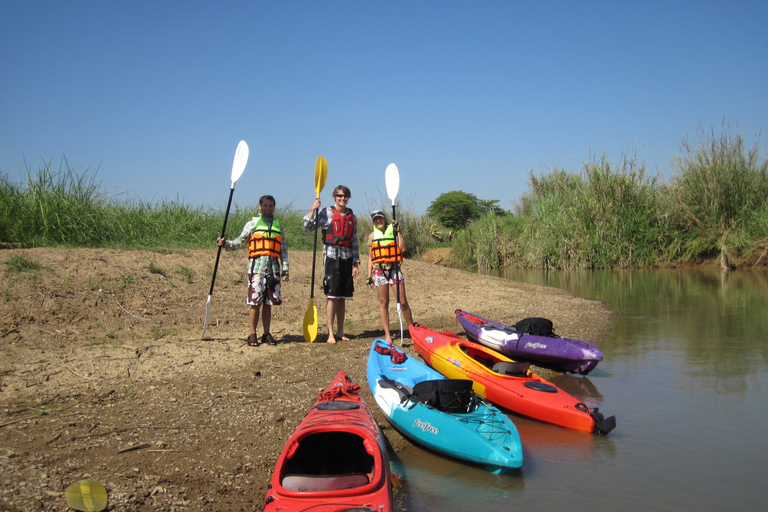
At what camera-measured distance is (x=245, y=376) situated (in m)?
5.00

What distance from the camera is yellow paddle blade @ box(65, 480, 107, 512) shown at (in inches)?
108

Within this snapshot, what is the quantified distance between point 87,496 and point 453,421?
2.33 meters

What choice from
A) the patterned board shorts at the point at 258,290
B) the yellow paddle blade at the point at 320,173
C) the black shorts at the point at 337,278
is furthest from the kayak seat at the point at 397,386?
the yellow paddle blade at the point at 320,173

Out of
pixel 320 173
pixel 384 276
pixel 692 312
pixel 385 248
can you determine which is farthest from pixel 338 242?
pixel 692 312

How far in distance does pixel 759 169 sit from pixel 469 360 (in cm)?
1760

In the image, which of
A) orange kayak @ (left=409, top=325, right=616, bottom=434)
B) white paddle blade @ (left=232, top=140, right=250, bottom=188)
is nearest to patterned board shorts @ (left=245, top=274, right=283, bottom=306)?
white paddle blade @ (left=232, top=140, right=250, bottom=188)

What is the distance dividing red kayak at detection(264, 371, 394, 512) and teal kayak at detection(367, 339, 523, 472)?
0.52 meters

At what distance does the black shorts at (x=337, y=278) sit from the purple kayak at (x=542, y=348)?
1.81 m

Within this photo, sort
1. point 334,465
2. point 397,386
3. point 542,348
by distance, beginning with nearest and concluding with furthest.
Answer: point 334,465
point 397,386
point 542,348

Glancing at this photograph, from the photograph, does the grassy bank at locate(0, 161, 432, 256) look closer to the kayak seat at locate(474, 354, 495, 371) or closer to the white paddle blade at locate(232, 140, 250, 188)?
the white paddle blade at locate(232, 140, 250, 188)

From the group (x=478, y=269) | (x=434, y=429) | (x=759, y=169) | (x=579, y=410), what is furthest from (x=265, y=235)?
(x=759, y=169)

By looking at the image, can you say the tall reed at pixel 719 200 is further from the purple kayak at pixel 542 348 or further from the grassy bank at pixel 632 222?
the purple kayak at pixel 542 348

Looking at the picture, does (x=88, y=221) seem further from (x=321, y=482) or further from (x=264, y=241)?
(x=321, y=482)

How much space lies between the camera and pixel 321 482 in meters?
2.79
